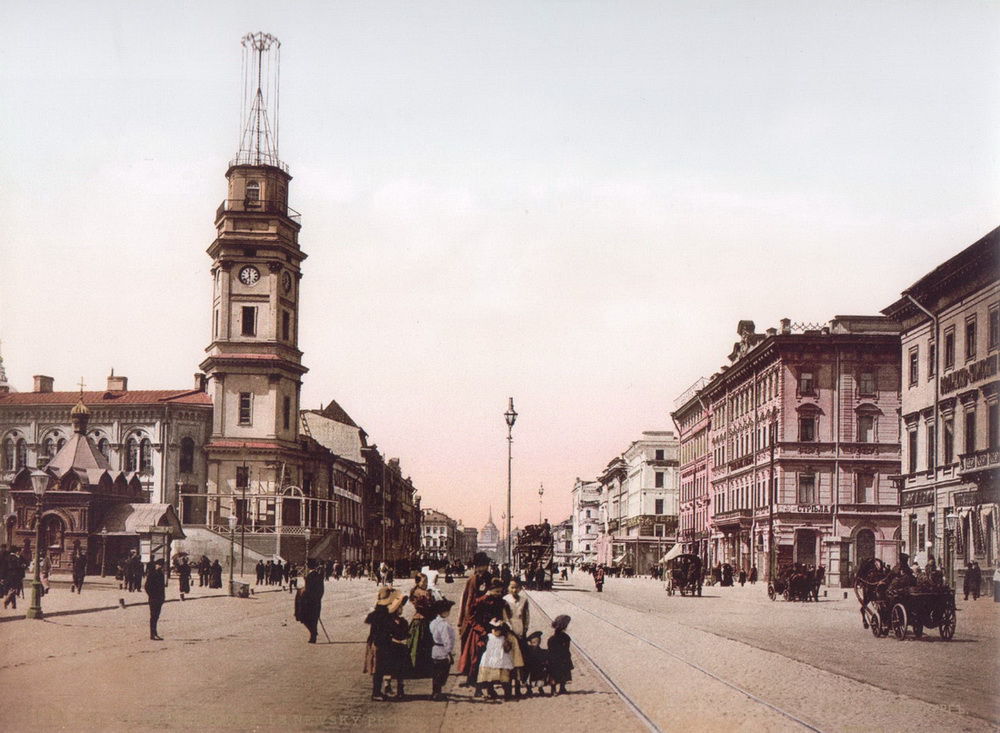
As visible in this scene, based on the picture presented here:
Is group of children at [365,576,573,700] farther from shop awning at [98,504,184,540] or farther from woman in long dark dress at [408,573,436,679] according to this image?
shop awning at [98,504,184,540]

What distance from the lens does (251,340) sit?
269ft

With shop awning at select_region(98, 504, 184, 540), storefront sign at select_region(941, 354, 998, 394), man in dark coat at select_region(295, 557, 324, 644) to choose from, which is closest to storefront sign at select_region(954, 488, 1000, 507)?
storefront sign at select_region(941, 354, 998, 394)

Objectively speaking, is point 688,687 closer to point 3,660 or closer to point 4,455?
point 3,660

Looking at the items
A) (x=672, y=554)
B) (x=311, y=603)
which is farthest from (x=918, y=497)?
(x=311, y=603)

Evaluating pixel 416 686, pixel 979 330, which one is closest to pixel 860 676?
pixel 416 686

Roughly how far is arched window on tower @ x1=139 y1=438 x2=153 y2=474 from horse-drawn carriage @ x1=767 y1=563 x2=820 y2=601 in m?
45.7

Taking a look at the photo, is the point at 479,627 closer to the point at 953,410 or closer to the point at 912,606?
the point at 912,606

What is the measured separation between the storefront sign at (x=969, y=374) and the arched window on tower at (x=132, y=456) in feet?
176

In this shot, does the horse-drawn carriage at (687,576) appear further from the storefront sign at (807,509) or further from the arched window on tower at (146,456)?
the arched window on tower at (146,456)

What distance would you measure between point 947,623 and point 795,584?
2323 centimetres

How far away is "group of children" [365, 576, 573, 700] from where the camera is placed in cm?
1545

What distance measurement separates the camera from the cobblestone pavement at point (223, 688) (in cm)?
1330

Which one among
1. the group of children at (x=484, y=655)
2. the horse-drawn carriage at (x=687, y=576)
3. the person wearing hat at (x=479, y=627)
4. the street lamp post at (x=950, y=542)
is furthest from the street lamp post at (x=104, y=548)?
the person wearing hat at (x=479, y=627)

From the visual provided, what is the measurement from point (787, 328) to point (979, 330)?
109 ft
